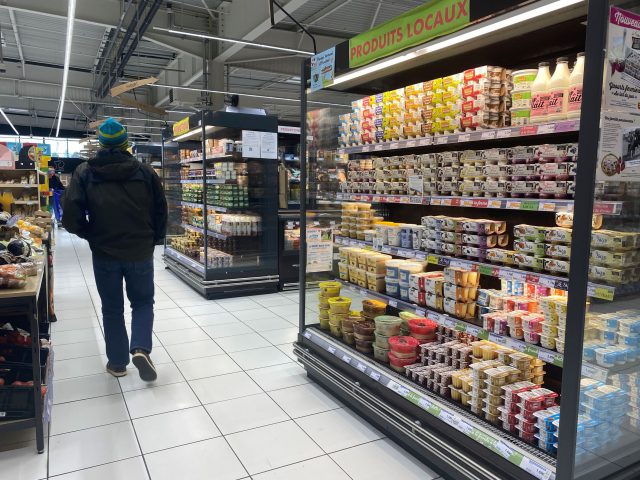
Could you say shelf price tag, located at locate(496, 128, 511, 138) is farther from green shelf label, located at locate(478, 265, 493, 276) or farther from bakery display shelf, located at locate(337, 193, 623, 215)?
green shelf label, located at locate(478, 265, 493, 276)

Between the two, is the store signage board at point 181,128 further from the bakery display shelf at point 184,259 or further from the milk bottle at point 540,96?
the milk bottle at point 540,96

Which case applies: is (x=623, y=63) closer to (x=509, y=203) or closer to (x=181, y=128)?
(x=509, y=203)

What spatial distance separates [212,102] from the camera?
40.9 ft

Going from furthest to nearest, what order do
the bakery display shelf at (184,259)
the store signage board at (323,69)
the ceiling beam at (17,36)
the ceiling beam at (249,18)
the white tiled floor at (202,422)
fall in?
the ceiling beam at (17,36)
the ceiling beam at (249,18)
the bakery display shelf at (184,259)
the store signage board at (323,69)
the white tiled floor at (202,422)

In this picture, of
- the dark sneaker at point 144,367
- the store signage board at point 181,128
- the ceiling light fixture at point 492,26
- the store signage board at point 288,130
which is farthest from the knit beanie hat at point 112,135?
the store signage board at point 288,130

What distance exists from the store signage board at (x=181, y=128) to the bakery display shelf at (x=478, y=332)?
4672 mm

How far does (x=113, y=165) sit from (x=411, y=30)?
7.61 ft

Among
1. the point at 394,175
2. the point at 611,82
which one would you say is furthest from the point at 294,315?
the point at 611,82

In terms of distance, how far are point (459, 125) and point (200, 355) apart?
298cm

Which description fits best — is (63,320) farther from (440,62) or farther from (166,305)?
(440,62)

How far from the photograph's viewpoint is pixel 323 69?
10.9 feet

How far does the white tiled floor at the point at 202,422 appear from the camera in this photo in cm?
255

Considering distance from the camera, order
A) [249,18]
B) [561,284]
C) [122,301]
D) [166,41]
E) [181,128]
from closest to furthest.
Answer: [561,284]
[122,301]
[181,128]
[249,18]
[166,41]

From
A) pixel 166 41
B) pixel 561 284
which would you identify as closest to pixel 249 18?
pixel 166 41
